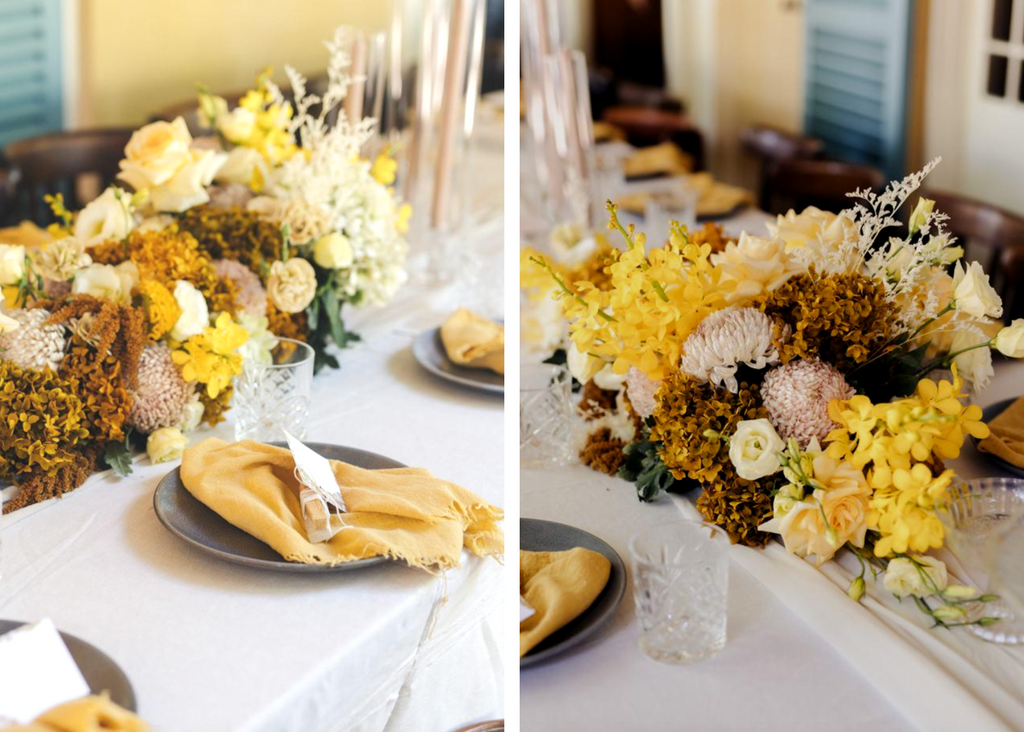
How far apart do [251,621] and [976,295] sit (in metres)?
0.79

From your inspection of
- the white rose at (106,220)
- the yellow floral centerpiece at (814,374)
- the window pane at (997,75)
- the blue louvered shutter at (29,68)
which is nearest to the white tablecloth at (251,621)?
the yellow floral centerpiece at (814,374)

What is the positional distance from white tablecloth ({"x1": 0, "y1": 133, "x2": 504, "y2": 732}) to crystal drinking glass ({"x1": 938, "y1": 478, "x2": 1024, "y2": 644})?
0.47 meters

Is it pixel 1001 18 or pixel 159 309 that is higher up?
pixel 1001 18

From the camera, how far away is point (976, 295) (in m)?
1.12

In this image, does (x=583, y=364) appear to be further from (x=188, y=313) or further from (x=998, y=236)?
(x=998, y=236)

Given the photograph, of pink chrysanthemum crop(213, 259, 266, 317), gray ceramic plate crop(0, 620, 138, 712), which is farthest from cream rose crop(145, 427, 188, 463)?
gray ceramic plate crop(0, 620, 138, 712)

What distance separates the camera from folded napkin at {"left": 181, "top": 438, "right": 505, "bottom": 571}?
43.2 inches

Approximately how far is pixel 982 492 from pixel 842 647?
268mm

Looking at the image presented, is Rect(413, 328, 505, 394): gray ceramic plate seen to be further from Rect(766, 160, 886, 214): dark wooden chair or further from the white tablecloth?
Rect(766, 160, 886, 214): dark wooden chair

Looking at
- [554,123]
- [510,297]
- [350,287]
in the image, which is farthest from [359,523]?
[554,123]

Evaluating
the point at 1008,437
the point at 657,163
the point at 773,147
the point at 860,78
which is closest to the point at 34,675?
the point at 1008,437

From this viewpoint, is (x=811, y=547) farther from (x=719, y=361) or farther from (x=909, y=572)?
(x=719, y=361)

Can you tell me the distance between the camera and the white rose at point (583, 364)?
1.35 metres

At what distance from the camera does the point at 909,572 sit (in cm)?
104
